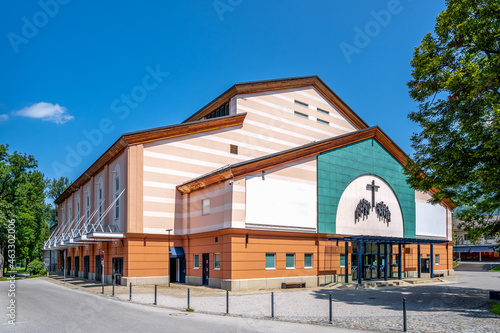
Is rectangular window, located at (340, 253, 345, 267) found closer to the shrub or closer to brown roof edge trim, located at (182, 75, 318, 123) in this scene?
brown roof edge trim, located at (182, 75, 318, 123)

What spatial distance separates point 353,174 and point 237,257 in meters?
13.3

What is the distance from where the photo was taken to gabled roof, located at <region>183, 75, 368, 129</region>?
37500 mm

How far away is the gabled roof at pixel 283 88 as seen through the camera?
1476 inches

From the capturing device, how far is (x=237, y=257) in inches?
1078

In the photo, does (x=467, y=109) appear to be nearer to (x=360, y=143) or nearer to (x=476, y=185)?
(x=476, y=185)

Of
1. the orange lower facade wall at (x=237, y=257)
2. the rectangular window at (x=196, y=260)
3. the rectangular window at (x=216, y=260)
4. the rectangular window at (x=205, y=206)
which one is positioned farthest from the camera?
the rectangular window at (x=196, y=260)

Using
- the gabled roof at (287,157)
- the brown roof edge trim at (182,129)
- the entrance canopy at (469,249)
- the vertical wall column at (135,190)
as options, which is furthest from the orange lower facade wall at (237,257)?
the entrance canopy at (469,249)

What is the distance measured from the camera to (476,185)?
72.6 feet

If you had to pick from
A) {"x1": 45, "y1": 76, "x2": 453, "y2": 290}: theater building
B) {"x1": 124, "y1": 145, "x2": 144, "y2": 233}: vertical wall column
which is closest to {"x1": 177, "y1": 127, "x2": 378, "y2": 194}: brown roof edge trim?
{"x1": 45, "y1": 76, "x2": 453, "y2": 290}: theater building

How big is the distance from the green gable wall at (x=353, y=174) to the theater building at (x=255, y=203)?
0.32ft

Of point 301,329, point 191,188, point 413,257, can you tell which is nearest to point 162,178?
point 191,188

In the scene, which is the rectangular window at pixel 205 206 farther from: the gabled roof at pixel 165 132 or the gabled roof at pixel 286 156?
the gabled roof at pixel 165 132

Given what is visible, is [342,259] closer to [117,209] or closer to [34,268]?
[117,209]

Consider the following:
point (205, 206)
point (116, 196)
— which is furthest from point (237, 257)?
point (116, 196)
